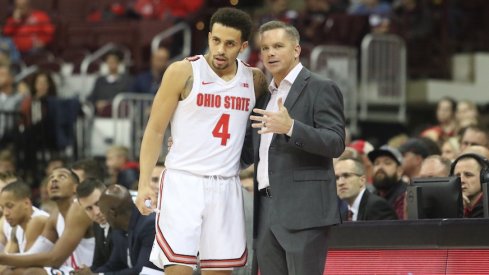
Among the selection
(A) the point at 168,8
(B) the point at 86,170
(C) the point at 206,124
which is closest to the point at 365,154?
(B) the point at 86,170

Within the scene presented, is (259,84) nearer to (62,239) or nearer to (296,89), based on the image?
(296,89)

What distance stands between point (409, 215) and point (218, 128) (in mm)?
1808

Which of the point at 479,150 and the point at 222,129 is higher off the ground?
the point at 222,129

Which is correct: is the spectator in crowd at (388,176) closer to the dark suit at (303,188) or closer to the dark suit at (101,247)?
the dark suit at (101,247)

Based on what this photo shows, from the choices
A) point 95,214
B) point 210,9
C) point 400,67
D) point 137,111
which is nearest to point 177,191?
point 95,214

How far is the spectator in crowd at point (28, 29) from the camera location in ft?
61.3

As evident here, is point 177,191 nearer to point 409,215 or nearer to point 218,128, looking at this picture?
point 218,128

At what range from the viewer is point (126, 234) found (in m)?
10.0

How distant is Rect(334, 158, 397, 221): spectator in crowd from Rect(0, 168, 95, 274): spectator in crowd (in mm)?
2368

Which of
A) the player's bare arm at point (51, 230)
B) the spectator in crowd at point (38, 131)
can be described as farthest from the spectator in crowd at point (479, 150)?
the spectator in crowd at point (38, 131)

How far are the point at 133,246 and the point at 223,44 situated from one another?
3168 mm

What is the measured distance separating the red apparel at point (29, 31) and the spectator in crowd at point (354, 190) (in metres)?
9.66

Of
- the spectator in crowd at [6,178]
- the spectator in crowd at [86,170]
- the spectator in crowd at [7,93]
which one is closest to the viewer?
the spectator in crowd at [86,170]

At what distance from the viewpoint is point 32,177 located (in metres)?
15.3
